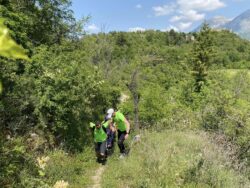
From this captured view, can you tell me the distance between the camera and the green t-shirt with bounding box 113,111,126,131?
11.1 metres

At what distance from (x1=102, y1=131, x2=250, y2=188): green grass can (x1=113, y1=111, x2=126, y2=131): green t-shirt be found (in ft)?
2.80

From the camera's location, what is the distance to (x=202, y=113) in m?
14.1

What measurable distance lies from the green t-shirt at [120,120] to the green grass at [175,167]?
85 cm

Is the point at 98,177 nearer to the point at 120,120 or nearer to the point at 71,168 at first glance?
the point at 71,168

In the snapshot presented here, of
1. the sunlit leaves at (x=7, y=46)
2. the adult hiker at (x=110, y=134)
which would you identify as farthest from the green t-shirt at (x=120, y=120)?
the sunlit leaves at (x=7, y=46)

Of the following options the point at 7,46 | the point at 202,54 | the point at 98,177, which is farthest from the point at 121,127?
the point at 202,54

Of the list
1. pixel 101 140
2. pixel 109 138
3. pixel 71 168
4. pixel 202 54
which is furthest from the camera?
pixel 202 54

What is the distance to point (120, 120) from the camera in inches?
442

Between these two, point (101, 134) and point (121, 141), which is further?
point (101, 134)

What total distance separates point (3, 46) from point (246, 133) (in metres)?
12.0

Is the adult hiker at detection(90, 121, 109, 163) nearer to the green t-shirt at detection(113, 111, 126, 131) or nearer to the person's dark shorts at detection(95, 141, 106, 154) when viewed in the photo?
the person's dark shorts at detection(95, 141, 106, 154)

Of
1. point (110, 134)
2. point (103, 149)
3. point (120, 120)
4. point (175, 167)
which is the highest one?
point (120, 120)

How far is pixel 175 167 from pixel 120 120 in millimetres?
3445

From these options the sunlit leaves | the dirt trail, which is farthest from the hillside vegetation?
the dirt trail
